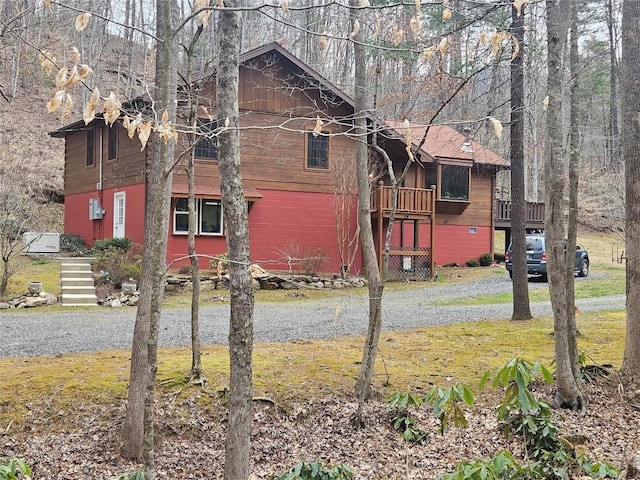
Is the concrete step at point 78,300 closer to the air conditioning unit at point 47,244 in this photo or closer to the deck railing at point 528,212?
the air conditioning unit at point 47,244

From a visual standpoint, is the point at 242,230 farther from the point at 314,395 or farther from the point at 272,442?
the point at 314,395

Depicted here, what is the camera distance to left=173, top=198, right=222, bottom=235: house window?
1817 cm

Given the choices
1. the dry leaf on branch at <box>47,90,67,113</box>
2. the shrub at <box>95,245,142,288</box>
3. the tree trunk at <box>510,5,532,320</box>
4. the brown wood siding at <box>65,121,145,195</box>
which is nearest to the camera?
the dry leaf on branch at <box>47,90,67,113</box>

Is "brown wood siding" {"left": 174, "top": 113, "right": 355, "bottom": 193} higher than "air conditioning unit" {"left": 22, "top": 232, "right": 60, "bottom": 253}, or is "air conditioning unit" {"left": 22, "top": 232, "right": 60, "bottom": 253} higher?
"brown wood siding" {"left": 174, "top": 113, "right": 355, "bottom": 193}

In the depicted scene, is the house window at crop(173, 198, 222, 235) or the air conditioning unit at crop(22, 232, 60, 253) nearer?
the house window at crop(173, 198, 222, 235)

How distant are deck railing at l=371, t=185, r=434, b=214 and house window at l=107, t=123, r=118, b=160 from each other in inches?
350

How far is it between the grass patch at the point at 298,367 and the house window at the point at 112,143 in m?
13.3

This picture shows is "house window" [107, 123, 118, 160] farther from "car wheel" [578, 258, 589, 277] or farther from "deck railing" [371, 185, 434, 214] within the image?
"car wheel" [578, 258, 589, 277]

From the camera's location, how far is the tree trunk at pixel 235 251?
12.2ft

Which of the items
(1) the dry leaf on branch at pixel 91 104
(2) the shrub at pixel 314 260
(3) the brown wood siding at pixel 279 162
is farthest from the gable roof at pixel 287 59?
(1) the dry leaf on branch at pixel 91 104

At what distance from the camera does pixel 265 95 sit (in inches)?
741

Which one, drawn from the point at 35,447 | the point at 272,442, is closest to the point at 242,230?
the point at 272,442

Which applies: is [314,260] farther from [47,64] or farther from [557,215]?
[47,64]

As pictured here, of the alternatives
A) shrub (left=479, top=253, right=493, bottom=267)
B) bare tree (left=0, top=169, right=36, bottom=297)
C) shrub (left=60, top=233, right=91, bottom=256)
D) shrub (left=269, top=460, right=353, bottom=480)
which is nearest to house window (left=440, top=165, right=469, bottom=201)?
shrub (left=479, top=253, right=493, bottom=267)
